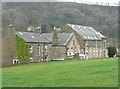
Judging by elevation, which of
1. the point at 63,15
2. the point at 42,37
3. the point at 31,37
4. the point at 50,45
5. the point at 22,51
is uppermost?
the point at 63,15

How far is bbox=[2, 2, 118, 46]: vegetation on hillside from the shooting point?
302ft

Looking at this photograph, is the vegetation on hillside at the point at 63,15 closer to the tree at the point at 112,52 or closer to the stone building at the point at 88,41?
the stone building at the point at 88,41

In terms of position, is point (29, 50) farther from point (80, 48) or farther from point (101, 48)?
point (101, 48)

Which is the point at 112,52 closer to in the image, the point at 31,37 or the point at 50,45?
the point at 50,45

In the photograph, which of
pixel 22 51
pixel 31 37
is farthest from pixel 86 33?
pixel 22 51

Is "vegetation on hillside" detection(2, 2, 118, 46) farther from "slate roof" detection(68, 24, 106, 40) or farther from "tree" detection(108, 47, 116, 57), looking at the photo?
"tree" detection(108, 47, 116, 57)

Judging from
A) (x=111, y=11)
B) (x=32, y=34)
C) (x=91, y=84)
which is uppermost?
(x=111, y=11)

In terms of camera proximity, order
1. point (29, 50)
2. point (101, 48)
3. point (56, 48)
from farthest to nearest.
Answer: point (101, 48), point (56, 48), point (29, 50)

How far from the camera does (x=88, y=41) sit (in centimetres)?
6750

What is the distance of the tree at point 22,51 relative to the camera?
48.9m

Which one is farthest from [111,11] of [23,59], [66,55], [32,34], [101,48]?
[23,59]

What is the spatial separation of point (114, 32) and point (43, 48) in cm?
4245

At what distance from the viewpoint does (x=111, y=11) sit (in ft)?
322

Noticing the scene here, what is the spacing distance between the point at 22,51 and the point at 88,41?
21447 mm
